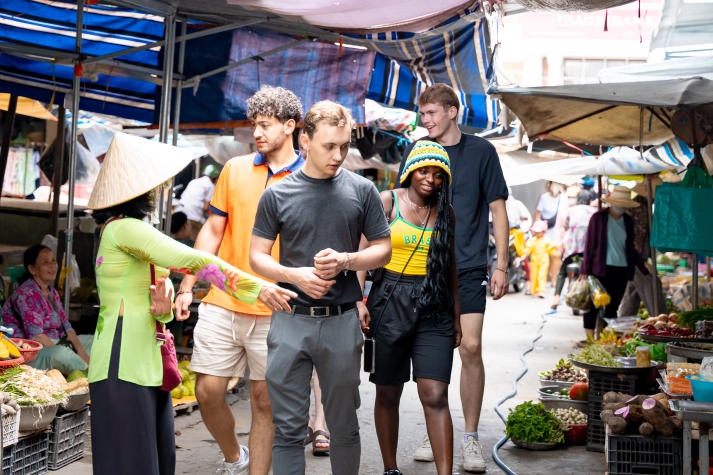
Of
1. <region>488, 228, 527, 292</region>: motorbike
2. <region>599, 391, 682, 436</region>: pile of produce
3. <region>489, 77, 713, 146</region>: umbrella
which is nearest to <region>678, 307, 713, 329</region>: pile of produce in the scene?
<region>489, 77, 713, 146</region>: umbrella

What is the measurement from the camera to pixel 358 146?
15.5 m

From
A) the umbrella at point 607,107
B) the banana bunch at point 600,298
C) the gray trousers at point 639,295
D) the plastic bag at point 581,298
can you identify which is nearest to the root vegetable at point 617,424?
the umbrella at point 607,107

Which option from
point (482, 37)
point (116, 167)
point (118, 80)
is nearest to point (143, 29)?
point (118, 80)

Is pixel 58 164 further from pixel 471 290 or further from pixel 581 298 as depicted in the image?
pixel 581 298

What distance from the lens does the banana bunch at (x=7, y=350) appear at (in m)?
5.67

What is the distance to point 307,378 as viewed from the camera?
4.79 m

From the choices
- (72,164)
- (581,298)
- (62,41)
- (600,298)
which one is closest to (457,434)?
(72,164)

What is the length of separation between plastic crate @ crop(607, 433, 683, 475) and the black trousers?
3201 millimetres

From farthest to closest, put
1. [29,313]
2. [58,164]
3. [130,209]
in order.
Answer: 1. [58,164]
2. [29,313]
3. [130,209]

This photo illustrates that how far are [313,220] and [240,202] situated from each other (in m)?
0.91

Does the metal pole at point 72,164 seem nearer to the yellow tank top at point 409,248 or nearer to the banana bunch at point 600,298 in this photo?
the yellow tank top at point 409,248

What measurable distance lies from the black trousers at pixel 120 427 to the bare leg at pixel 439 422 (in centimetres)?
187

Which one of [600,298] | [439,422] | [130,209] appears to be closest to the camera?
[130,209]

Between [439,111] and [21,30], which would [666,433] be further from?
[21,30]
